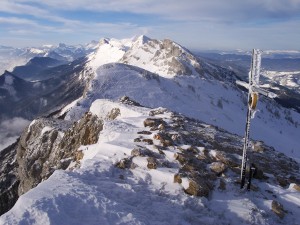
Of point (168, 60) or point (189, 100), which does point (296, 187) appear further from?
point (168, 60)

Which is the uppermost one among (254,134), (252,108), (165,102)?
(252,108)

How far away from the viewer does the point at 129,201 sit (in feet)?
58.9

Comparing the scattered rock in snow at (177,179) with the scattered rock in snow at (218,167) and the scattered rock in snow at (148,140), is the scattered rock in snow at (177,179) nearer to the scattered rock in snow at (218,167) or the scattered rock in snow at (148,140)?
the scattered rock in snow at (218,167)

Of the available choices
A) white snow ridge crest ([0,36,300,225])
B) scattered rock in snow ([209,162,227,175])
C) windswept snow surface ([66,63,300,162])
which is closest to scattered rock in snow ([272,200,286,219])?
white snow ridge crest ([0,36,300,225])

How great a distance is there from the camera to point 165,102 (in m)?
87.8

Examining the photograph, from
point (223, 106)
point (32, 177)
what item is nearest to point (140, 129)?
point (32, 177)

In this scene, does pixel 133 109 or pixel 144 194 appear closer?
pixel 144 194

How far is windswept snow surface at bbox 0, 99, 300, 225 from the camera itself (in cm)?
1531

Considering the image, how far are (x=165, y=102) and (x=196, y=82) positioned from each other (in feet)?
147

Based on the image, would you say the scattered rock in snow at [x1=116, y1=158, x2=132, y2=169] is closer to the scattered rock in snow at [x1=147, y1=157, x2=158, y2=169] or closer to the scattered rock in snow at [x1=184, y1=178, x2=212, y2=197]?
the scattered rock in snow at [x1=147, y1=157, x2=158, y2=169]

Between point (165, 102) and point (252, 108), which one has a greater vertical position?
point (252, 108)

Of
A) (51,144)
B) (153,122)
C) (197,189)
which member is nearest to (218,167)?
(197,189)

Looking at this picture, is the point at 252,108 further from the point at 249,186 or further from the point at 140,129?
the point at 140,129

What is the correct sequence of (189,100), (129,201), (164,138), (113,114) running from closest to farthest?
(129,201) < (164,138) < (113,114) < (189,100)
